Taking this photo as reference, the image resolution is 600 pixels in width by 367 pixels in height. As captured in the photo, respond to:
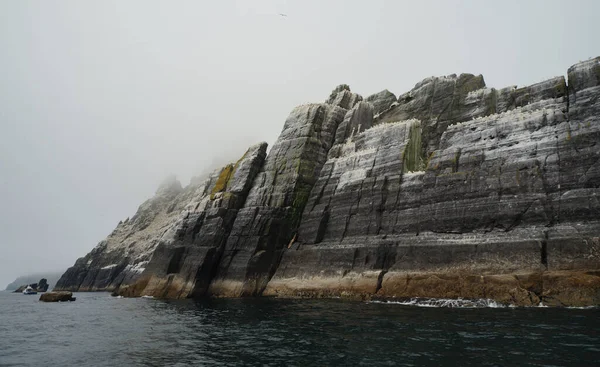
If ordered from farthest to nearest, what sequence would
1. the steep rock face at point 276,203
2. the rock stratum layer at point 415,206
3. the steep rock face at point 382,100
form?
the steep rock face at point 382,100 < the steep rock face at point 276,203 < the rock stratum layer at point 415,206

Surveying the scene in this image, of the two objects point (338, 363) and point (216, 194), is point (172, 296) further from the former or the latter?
point (338, 363)

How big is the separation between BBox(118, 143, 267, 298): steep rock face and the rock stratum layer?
187 mm

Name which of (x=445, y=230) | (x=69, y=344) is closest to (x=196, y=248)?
(x=69, y=344)

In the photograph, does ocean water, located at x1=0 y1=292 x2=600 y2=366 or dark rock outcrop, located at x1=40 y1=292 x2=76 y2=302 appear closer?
ocean water, located at x1=0 y1=292 x2=600 y2=366

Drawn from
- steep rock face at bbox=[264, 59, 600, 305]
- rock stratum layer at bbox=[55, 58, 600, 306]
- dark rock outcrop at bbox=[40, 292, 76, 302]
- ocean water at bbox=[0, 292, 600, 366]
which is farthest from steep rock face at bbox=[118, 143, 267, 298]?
ocean water at bbox=[0, 292, 600, 366]

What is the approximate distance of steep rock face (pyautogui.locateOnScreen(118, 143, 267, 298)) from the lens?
144 feet

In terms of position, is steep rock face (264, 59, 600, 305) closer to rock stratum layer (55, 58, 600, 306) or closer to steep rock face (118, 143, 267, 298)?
rock stratum layer (55, 58, 600, 306)

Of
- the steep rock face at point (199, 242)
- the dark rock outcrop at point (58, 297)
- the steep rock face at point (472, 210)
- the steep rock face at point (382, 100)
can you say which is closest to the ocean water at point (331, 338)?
the steep rock face at point (472, 210)

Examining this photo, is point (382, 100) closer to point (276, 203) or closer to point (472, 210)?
point (276, 203)

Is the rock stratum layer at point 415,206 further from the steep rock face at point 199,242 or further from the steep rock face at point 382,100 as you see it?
the steep rock face at point 382,100

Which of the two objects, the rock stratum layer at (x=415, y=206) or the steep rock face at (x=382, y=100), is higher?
the steep rock face at (x=382, y=100)

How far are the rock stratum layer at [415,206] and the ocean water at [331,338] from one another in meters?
4.17

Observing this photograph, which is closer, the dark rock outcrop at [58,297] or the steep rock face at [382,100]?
the dark rock outcrop at [58,297]

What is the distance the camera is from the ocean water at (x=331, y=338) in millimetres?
13516
